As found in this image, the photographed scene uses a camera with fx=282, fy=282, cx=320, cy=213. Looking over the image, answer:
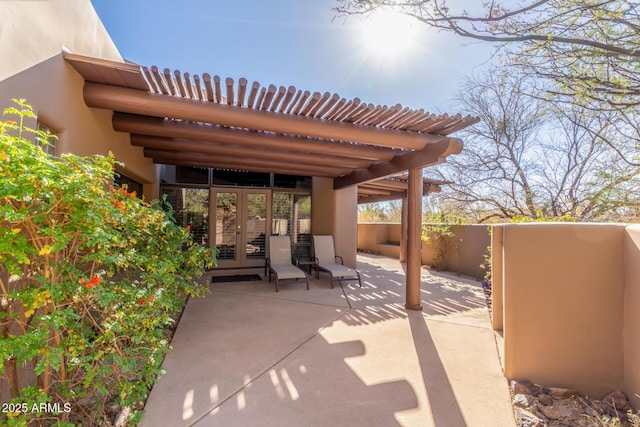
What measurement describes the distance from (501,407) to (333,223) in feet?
21.9

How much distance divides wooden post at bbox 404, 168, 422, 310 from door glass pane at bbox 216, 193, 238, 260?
529cm

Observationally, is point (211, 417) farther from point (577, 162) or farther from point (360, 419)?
point (577, 162)

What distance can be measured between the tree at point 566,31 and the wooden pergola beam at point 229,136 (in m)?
2.27

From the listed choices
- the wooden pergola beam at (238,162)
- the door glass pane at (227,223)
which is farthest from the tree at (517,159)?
the door glass pane at (227,223)

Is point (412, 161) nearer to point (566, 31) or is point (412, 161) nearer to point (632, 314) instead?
point (566, 31)

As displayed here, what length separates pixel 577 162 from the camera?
8.09 metres

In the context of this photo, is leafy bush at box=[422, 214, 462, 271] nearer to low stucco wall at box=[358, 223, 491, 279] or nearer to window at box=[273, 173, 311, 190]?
low stucco wall at box=[358, 223, 491, 279]

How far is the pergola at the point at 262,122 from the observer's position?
336 cm

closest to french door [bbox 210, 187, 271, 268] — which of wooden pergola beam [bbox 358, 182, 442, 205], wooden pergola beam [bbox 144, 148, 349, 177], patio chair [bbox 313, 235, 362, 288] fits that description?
wooden pergola beam [bbox 144, 148, 349, 177]

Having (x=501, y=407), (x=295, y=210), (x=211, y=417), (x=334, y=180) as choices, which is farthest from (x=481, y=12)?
(x=295, y=210)

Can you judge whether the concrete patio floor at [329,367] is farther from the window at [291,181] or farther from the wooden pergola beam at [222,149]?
the window at [291,181]

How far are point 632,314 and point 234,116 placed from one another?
484 cm

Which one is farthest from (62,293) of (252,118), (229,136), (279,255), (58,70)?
(279,255)

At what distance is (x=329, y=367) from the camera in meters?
3.19
